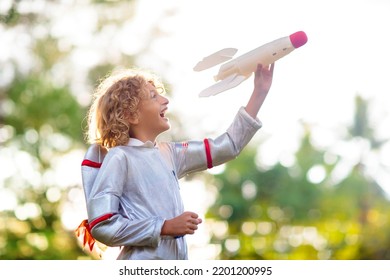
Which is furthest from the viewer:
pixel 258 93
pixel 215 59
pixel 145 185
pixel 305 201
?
pixel 305 201

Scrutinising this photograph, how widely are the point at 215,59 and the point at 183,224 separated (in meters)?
0.49

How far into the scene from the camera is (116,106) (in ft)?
5.77

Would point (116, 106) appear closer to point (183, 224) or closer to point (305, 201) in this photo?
point (183, 224)

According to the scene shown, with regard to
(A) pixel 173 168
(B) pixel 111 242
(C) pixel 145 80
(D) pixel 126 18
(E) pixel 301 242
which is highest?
(D) pixel 126 18

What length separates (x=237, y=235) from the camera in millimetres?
11961

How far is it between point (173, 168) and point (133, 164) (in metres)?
0.10

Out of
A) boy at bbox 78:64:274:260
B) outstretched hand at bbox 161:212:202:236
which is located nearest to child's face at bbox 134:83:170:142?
boy at bbox 78:64:274:260

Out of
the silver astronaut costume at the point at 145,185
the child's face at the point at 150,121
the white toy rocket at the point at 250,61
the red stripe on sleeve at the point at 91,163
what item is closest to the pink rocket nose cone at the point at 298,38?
the white toy rocket at the point at 250,61

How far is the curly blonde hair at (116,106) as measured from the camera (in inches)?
68.7

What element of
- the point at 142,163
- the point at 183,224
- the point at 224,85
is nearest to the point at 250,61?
the point at 224,85

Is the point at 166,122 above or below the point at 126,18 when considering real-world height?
below

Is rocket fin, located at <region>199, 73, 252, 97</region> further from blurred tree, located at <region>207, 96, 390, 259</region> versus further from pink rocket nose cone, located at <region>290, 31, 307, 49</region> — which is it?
blurred tree, located at <region>207, 96, 390, 259</region>

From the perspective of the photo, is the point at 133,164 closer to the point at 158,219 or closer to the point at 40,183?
the point at 158,219
